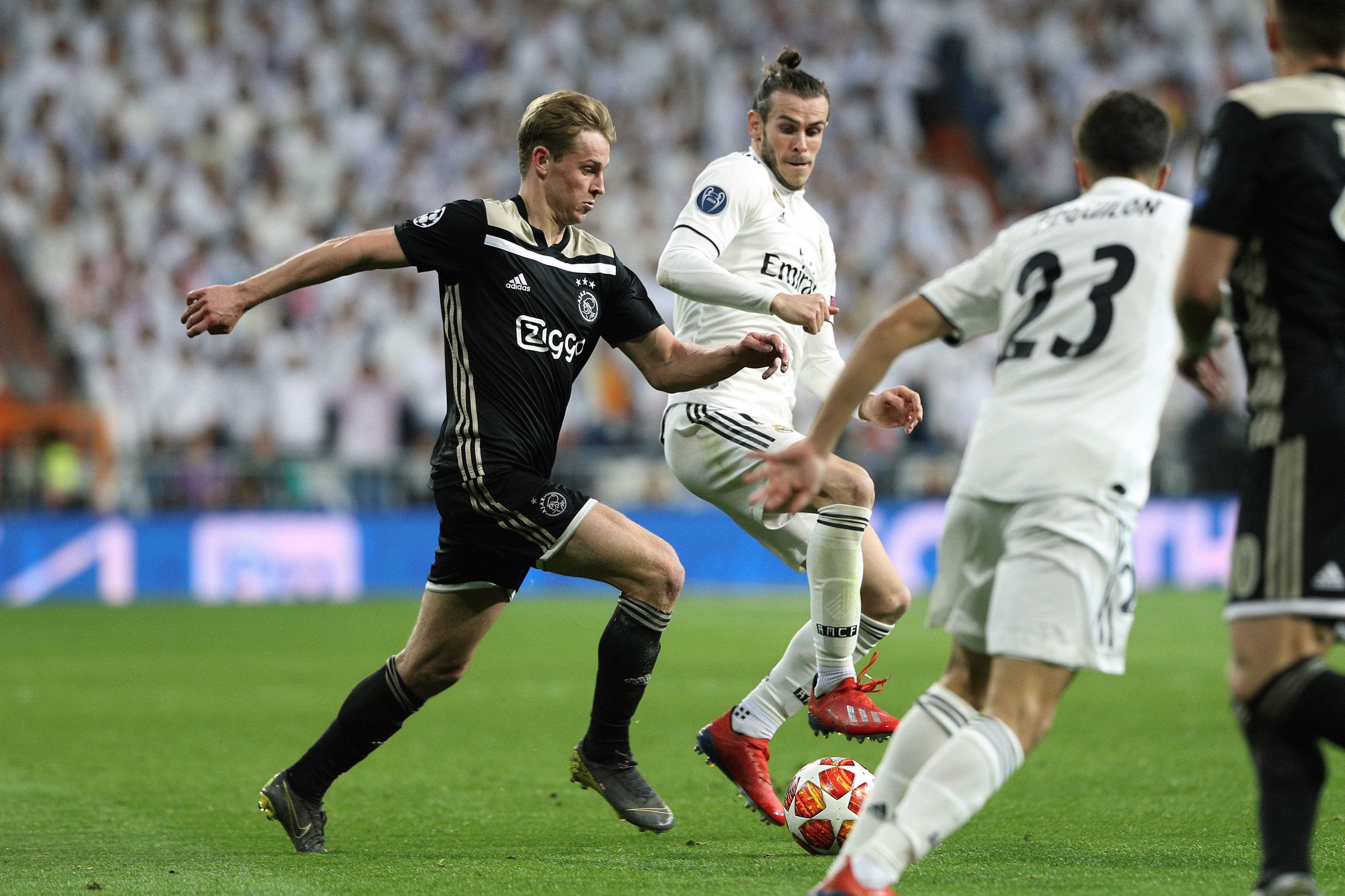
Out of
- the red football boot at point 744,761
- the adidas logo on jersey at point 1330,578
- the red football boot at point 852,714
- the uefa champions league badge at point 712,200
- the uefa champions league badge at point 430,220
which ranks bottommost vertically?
the red football boot at point 744,761

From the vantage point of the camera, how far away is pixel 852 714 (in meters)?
5.73

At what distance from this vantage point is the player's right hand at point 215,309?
4859 millimetres

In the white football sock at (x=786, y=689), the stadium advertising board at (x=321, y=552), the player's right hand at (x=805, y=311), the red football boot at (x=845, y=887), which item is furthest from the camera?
the stadium advertising board at (x=321, y=552)

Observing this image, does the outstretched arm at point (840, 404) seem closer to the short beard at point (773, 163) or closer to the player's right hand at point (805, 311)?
the player's right hand at point (805, 311)

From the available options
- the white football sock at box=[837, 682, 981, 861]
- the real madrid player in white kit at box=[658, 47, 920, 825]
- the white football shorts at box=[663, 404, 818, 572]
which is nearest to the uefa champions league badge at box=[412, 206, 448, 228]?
the real madrid player in white kit at box=[658, 47, 920, 825]

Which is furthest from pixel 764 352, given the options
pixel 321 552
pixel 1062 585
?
pixel 321 552

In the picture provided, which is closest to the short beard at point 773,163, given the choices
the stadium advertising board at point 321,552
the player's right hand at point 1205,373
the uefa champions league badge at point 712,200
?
the uefa champions league badge at point 712,200

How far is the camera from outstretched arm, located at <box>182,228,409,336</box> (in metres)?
4.88

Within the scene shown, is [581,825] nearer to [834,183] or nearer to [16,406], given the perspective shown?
[16,406]

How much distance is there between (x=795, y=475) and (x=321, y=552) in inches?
547

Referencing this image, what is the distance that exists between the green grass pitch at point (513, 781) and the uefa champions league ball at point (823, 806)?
0.33 feet

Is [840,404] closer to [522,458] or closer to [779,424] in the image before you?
[522,458]

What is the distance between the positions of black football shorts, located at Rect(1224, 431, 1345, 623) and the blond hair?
2737 mm

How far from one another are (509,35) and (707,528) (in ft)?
24.5
